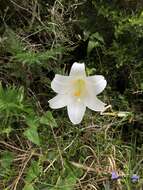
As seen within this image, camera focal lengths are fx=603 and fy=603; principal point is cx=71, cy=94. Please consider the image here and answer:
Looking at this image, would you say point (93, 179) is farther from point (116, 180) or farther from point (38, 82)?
point (38, 82)

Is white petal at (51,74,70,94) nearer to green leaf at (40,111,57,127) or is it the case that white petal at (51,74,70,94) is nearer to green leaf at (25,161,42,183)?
green leaf at (40,111,57,127)

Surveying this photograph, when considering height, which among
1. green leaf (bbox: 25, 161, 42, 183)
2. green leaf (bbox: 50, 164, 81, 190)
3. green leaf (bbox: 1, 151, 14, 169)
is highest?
green leaf (bbox: 1, 151, 14, 169)

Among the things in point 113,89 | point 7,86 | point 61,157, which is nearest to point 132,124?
point 113,89

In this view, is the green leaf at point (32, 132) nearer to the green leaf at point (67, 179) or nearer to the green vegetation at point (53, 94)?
the green vegetation at point (53, 94)

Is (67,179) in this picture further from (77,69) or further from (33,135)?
(77,69)

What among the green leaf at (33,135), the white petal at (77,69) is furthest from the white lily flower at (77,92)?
the green leaf at (33,135)

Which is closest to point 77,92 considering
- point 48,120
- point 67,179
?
point 48,120

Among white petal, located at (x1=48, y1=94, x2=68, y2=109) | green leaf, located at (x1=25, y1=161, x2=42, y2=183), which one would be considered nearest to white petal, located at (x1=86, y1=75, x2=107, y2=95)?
white petal, located at (x1=48, y1=94, x2=68, y2=109)
